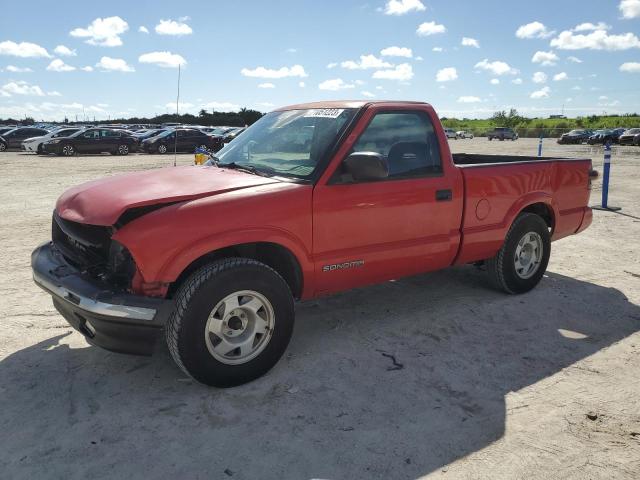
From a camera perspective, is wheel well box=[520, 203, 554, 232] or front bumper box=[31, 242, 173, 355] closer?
front bumper box=[31, 242, 173, 355]

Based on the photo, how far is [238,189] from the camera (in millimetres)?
3457

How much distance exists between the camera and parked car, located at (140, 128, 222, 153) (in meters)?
28.6

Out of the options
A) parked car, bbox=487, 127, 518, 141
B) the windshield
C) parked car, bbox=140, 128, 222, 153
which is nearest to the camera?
the windshield

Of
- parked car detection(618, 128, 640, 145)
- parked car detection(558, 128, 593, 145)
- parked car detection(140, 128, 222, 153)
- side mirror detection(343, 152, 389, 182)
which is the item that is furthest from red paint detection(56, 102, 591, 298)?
parked car detection(558, 128, 593, 145)

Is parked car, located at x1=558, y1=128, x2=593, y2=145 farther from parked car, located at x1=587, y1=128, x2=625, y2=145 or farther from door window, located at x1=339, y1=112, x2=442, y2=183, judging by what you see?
door window, located at x1=339, y1=112, x2=442, y2=183

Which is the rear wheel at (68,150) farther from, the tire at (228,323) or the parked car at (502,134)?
the parked car at (502,134)

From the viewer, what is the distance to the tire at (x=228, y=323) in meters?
3.14

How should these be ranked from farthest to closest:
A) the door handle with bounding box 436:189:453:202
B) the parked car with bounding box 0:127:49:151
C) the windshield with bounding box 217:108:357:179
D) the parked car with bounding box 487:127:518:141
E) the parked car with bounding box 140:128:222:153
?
1. the parked car with bounding box 487:127:518:141
2. the parked car with bounding box 0:127:49:151
3. the parked car with bounding box 140:128:222:153
4. the door handle with bounding box 436:189:453:202
5. the windshield with bounding box 217:108:357:179

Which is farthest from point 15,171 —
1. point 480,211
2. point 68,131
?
point 480,211

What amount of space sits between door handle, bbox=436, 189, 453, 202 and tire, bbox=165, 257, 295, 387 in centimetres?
158

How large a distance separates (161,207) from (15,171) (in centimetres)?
1696

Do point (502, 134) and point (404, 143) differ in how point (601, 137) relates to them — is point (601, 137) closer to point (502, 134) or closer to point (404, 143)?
point (502, 134)

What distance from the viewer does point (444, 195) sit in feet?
14.2

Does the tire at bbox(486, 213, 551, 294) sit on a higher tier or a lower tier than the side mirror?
lower
